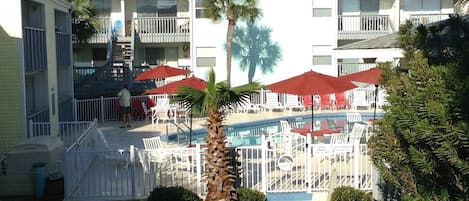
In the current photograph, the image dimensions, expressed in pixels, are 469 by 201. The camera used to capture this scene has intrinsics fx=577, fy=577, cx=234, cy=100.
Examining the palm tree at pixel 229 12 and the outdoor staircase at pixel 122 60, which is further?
the outdoor staircase at pixel 122 60

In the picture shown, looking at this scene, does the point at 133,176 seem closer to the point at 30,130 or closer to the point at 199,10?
Answer: the point at 30,130

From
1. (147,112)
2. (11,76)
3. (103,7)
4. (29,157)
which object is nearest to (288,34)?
(147,112)

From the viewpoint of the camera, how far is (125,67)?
2936 centimetres

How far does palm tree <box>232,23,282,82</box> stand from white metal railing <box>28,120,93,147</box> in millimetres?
12906

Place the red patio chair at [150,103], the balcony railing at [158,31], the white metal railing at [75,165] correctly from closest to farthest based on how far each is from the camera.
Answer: the white metal railing at [75,165] → the red patio chair at [150,103] → the balcony railing at [158,31]

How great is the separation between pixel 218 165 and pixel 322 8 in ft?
76.3

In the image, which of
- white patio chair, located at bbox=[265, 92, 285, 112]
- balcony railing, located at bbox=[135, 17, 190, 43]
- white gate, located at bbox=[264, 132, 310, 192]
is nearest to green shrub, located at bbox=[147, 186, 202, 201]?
white gate, located at bbox=[264, 132, 310, 192]

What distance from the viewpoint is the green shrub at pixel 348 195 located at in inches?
383

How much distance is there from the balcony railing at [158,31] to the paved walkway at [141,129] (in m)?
6.87

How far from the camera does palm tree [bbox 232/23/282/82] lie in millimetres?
31203

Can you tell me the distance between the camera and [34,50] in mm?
17516

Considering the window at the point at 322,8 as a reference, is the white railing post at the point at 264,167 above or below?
below

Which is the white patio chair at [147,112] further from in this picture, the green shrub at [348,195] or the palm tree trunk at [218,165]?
the palm tree trunk at [218,165]

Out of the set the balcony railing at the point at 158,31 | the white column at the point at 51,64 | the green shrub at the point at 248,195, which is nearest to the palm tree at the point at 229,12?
the balcony railing at the point at 158,31
